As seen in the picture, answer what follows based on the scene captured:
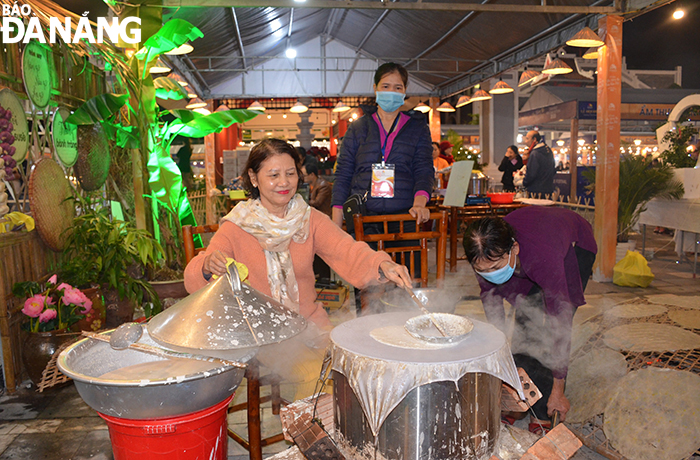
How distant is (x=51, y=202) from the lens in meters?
3.77

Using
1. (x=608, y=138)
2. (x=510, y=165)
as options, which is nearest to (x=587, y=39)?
(x=608, y=138)

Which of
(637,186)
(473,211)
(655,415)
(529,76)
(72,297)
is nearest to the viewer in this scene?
(655,415)

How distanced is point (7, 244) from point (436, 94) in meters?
13.6

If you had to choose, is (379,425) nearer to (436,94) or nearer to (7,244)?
(7,244)

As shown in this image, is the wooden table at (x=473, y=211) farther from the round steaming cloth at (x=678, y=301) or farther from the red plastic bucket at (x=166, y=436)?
the red plastic bucket at (x=166, y=436)

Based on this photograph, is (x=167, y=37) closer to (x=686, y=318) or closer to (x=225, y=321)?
(x=225, y=321)

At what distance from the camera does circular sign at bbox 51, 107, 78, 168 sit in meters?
4.09

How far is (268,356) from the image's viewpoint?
6.88ft

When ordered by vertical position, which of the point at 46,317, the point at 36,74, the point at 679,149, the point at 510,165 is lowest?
the point at 46,317

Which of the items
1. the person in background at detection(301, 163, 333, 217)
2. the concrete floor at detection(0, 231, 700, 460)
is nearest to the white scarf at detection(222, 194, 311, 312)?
the concrete floor at detection(0, 231, 700, 460)

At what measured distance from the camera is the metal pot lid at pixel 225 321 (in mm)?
1372

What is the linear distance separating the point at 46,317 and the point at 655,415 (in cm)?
368

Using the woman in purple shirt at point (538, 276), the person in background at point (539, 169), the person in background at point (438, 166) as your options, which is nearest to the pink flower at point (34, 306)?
the woman in purple shirt at point (538, 276)

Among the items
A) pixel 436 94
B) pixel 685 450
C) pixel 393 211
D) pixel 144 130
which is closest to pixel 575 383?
pixel 685 450
